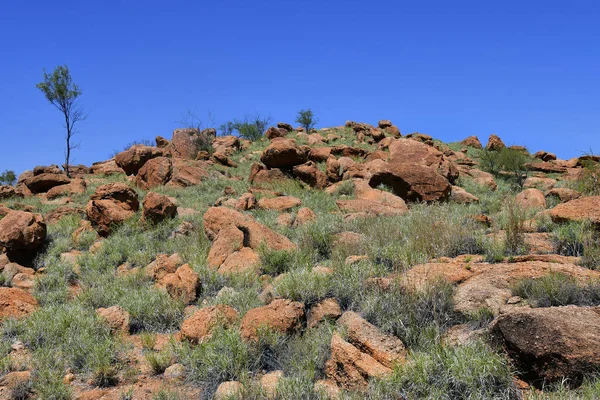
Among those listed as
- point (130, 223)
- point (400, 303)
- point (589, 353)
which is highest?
point (130, 223)

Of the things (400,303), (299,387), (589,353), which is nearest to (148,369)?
(299,387)

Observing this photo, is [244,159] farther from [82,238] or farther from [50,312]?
[50,312]

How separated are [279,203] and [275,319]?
604 cm

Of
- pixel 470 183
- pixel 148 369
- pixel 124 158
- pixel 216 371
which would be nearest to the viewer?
pixel 216 371

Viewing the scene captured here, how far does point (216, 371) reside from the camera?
13.0 ft

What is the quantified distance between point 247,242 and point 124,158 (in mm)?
12427

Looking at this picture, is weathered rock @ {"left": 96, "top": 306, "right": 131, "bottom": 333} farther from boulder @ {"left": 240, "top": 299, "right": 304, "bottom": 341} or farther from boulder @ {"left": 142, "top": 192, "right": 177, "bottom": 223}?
boulder @ {"left": 142, "top": 192, "right": 177, "bottom": 223}

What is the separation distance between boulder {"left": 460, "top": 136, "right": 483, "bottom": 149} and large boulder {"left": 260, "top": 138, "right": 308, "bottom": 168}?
17.5m

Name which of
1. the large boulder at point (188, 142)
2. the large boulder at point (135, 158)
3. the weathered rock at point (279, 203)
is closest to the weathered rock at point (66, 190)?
the large boulder at point (135, 158)

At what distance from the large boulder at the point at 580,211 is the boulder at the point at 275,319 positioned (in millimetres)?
3591

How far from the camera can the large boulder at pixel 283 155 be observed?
545 inches

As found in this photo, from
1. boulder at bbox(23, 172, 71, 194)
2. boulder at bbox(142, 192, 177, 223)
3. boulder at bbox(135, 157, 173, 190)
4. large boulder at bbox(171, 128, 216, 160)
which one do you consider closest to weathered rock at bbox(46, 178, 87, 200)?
boulder at bbox(23, 172, 71, 194)

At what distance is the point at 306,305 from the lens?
15.9ft

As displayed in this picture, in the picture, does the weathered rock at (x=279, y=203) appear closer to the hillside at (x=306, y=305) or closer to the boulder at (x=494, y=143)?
the hillside at (x=306, y=305)
